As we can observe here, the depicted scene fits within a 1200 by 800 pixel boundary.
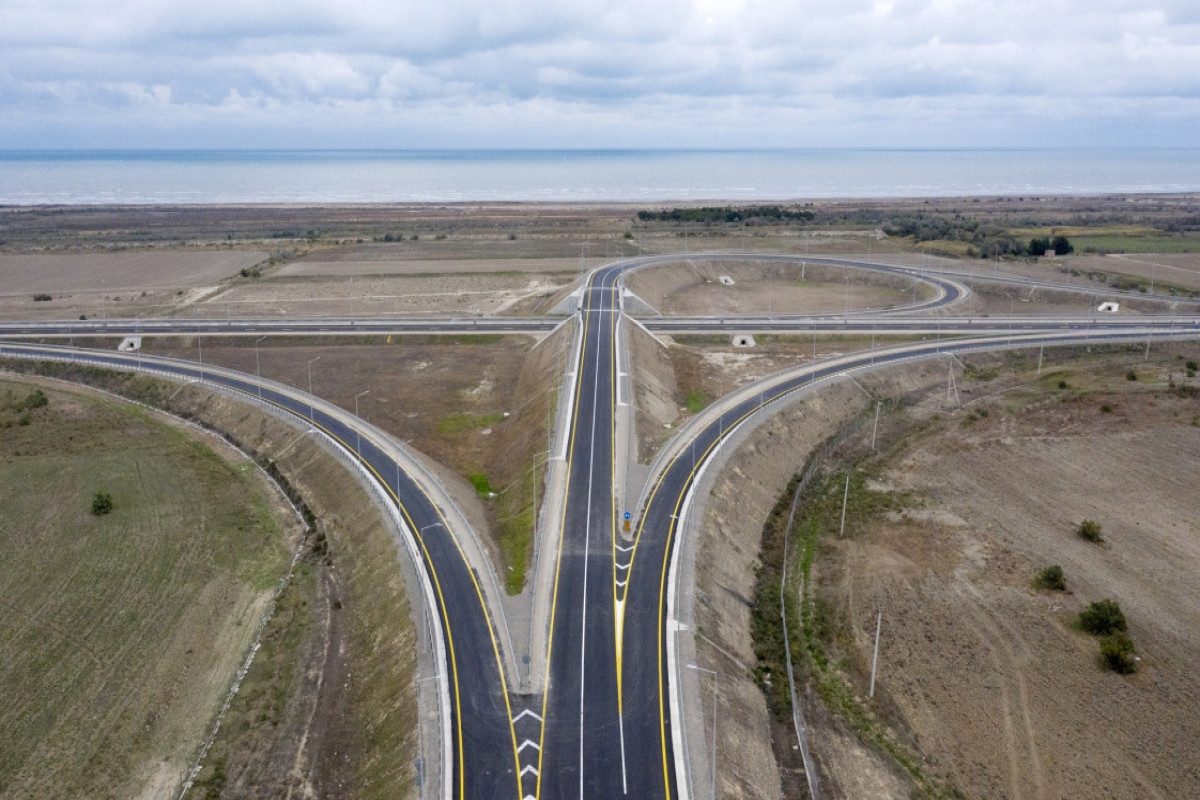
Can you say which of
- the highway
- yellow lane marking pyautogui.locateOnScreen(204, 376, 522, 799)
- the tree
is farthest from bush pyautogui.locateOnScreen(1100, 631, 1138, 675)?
the tree

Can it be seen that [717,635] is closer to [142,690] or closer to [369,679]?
[369,679]

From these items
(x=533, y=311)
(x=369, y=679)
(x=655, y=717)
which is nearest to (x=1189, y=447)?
(x=655, y=717)

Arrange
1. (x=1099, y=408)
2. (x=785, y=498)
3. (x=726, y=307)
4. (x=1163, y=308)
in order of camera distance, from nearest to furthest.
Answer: (x=785, y=498) → (x=1099, y=408) → (x=1163, y=308) → (x=726, y=307)

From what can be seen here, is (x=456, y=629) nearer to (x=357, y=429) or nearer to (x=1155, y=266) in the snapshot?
(x=357, y=429)

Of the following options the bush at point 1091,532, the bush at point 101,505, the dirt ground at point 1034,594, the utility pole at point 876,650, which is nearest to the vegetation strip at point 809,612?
the utility pole at point 876,650

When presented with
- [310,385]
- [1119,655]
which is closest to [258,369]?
[310,385]

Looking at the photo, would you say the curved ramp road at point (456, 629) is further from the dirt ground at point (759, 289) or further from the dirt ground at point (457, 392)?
the dirt ground at point (759, 289)

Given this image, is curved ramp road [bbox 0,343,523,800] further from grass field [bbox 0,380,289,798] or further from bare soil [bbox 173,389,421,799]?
grass field [bbox 0,380,289,798]
